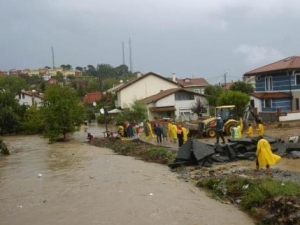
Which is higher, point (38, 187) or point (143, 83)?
point (143, 83)

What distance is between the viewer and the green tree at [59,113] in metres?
39.4

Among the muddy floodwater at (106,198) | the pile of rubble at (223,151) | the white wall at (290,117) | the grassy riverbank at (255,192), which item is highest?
the white wall at (290,117)

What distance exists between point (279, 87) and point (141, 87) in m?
25.6

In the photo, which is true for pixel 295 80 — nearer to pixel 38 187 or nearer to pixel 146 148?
pixel 146 148

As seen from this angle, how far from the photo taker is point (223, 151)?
1934 centimetres

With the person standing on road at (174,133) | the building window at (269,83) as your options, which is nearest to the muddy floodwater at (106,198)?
the person standing on road at (174,133)

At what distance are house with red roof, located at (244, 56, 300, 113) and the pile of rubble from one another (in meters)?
18.3

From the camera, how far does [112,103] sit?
67.9 m

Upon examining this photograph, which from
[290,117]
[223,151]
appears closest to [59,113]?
[290,117]

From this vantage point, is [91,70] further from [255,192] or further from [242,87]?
[255,192]

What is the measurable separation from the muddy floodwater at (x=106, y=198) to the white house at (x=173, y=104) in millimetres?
29539

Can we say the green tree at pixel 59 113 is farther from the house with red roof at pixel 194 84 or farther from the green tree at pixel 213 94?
the house with red roof at pixel 194 84

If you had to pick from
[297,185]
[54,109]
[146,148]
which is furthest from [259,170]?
[54,109]

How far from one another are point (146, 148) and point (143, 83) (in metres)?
35.2
